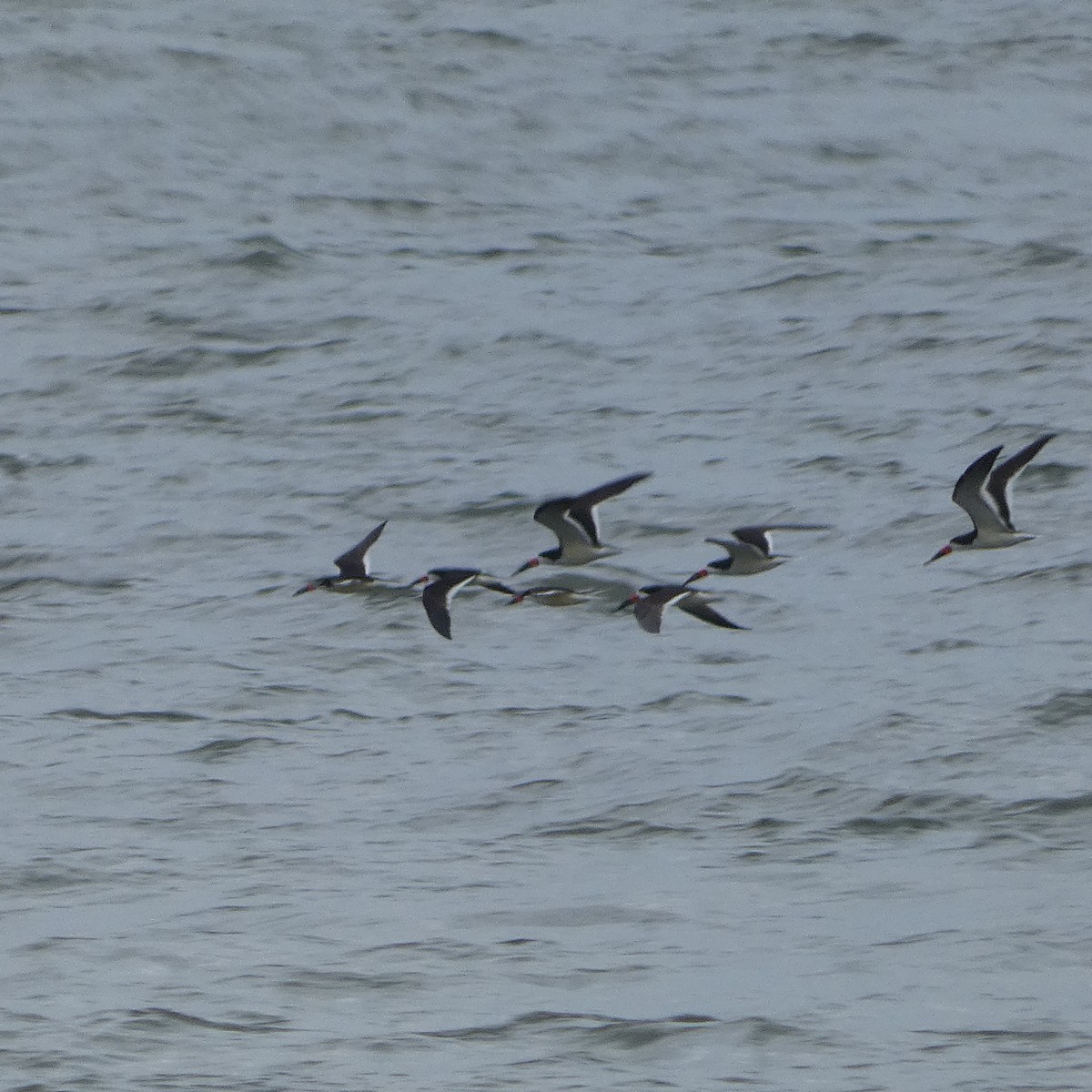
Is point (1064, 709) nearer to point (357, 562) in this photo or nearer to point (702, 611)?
point (702, 611)

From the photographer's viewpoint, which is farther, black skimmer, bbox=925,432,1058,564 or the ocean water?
black skimmer, bbox=925,432,1058,564

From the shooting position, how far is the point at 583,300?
2797 centimetres

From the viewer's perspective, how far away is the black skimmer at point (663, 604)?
45.2 ft

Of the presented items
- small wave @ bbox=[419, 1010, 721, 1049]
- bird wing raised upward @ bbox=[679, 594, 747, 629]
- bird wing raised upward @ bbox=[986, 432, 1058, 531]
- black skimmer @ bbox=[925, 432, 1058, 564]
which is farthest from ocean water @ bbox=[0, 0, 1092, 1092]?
bird wing raised upward @ bbox=[986, 432, 1058, 531]

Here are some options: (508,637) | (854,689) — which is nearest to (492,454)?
(508,637)

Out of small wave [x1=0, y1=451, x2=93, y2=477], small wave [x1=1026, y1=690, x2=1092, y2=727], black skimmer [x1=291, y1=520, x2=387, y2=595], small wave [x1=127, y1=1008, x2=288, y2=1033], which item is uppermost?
black skimmer [x1=291, y1=520, x2=387, y2=595]

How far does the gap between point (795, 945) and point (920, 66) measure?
26.3 meters

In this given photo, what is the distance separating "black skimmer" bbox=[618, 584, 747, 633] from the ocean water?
0.96 meters

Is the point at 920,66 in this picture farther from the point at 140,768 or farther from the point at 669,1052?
the point at 669,1052

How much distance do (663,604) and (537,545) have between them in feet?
19.6

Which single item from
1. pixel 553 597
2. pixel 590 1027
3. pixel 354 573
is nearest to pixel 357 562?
pixel 354 573

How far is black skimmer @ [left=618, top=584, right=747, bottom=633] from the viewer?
13773mm

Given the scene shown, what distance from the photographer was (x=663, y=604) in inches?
559

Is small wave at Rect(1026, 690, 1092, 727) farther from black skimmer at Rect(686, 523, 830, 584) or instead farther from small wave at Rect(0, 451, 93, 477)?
small wave at Rect(0, 451, 93, 477)
